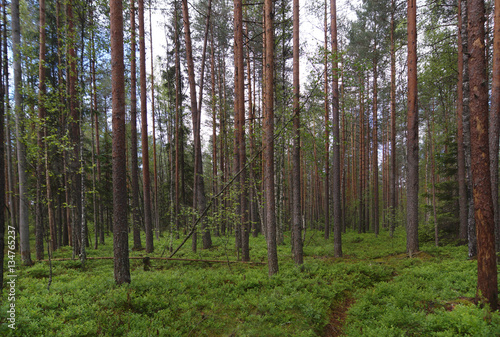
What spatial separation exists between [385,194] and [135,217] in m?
32.4

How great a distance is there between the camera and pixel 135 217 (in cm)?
1371

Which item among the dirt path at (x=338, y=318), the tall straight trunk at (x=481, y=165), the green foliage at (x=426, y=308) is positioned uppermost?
the tall straight trunk at (x=481, y=165)

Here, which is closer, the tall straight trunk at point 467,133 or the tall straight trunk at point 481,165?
the tall straight trunk at point 481,165

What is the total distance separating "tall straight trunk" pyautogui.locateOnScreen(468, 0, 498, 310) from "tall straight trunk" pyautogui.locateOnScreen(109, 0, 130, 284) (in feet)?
25.8

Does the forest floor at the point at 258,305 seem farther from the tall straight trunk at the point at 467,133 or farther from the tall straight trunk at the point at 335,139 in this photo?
the tall straight trunk at the point at 335,139

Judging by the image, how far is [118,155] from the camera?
19.0 ft

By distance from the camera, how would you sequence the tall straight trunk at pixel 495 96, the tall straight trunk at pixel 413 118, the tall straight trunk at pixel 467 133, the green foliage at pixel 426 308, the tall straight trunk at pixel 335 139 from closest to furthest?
the green foliage at pixel 426 308 < the tall straight trunk at pixel 495 96 < the tall straight trunk at pixel 467 133 < the tall straight trunk at pixel 413 118 < the tall straight trunk at pixel 335 139

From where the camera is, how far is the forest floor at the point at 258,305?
14.0 ft

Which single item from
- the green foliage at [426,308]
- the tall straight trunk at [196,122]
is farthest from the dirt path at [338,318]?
the tall straight trunk at [196,122]

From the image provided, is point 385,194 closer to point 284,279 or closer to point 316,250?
point 316,250

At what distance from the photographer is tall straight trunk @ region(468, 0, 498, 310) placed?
4.74 metres

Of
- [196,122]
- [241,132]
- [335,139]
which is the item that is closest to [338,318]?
[241,132]

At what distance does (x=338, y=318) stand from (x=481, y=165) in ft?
14.8

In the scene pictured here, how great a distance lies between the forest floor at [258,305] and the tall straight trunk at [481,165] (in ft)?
2.05
